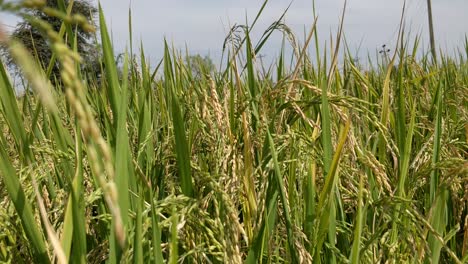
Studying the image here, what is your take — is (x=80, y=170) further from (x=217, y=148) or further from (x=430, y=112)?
(x=430, y=112)

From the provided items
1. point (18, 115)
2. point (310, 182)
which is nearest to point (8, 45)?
point (18, 115)

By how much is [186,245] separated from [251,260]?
0.11 m

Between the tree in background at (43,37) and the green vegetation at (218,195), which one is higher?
the tree in background at (43,37)

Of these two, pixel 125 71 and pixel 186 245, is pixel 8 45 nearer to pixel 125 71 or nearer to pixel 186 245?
pixel 186 245

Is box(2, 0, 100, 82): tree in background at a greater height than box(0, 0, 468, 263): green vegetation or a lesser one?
greater

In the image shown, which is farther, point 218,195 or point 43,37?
point 218,195

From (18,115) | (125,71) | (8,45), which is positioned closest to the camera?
(8,45)

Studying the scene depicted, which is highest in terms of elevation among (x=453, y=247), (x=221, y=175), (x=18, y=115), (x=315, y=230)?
(x=18, y=115)

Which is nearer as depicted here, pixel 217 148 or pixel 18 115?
pixel 18 115

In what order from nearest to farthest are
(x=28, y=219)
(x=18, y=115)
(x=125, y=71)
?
(x=28, y=219), (x=18, y=115), (x=125, y=71)

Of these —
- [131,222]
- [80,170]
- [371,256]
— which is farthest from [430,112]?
[80,170]

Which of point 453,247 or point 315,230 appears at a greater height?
point 315,230

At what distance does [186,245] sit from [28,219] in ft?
0.83

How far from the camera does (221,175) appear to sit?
792 millimetres
